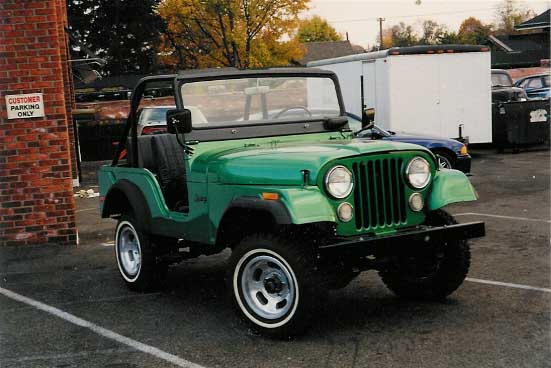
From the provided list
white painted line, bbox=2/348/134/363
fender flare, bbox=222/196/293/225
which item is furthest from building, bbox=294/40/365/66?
white painted line, bbox=2/348/134/363

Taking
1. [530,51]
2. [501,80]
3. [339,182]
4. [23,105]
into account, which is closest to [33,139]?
[23,105]

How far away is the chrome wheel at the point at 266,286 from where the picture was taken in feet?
17.5

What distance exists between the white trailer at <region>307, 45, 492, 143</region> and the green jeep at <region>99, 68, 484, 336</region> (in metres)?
9.88

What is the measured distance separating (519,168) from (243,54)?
25.1 m

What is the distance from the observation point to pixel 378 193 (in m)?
5.55

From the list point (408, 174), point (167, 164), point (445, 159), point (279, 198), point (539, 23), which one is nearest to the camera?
point (279, 198)

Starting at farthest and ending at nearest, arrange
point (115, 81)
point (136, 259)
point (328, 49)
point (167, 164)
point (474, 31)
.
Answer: point (474, 31) < point (328, 49) < point (115, 81) < point (136, 259) < point (167, 164)

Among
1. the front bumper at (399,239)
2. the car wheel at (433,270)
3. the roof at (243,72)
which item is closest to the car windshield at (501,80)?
the roof at (243,72)

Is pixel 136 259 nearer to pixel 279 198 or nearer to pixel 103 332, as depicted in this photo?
pixel 103 332

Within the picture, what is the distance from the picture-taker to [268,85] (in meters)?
6.87

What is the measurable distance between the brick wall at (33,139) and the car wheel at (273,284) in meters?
4.72

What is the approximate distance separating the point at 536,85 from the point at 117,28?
99.7 feet

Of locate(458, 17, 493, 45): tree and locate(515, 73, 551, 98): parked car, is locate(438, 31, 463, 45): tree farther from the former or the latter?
locate(515, 73, 551, 98): parked car

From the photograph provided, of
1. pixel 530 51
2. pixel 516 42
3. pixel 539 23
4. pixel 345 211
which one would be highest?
pixel 539 23
